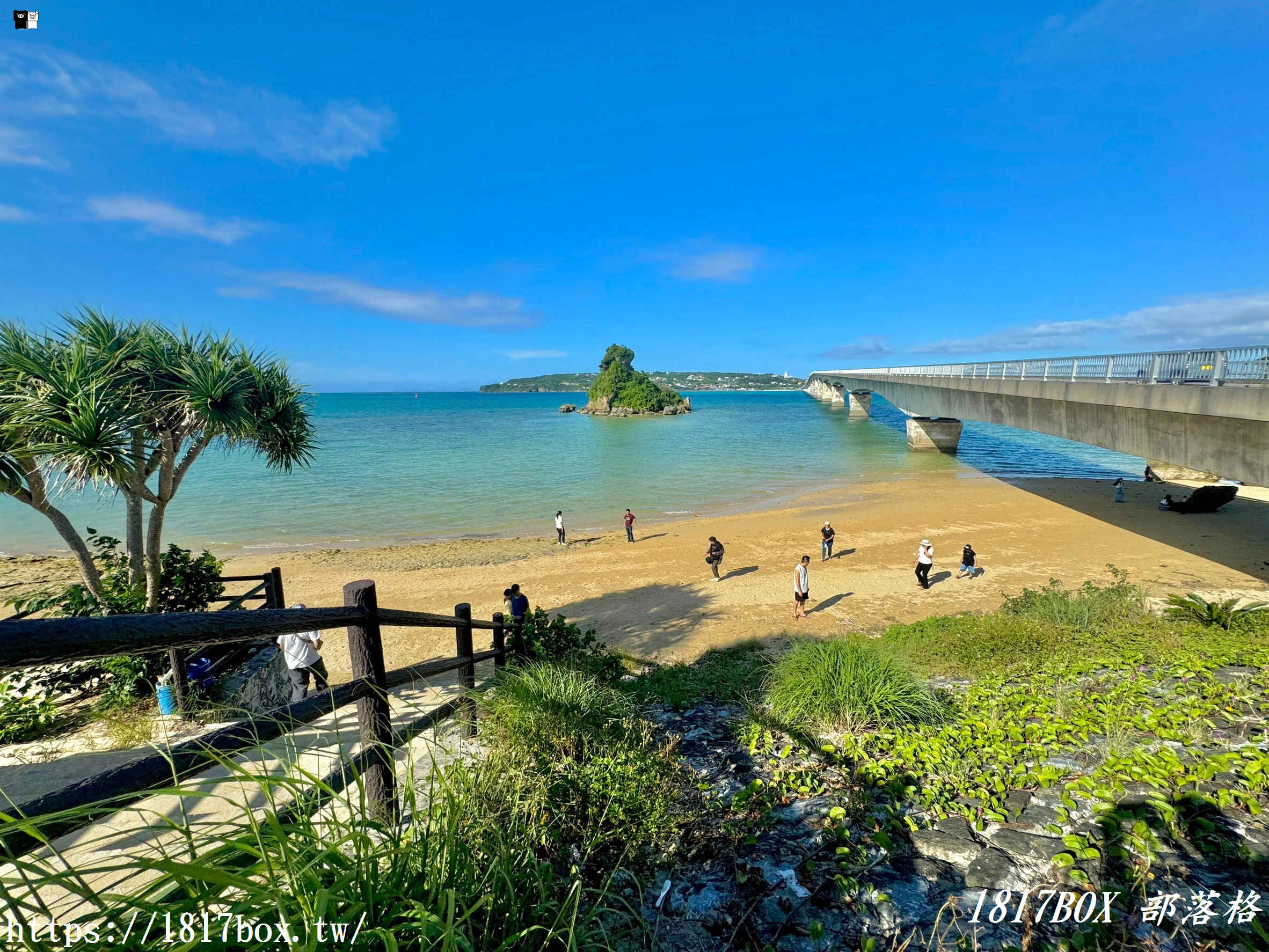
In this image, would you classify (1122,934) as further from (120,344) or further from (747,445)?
(747,445)

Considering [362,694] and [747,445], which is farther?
[747,445]

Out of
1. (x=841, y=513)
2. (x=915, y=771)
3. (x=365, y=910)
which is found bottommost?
(x=841, y=513)

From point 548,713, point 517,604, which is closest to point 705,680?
point 517,604

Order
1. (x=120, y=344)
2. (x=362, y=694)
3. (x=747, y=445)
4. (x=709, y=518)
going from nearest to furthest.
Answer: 1. (x=362, y=694)
2. (x=120, y=344)
3. (x=709, y=518)
4. (x=747, y=445)

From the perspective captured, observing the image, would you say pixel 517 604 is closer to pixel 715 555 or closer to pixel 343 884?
pixel 715 555

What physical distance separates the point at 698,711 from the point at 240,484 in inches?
1533

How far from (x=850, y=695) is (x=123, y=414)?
920 centimetres

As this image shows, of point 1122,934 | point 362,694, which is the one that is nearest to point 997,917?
point 1122,934

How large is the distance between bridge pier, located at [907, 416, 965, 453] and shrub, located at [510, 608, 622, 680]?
51.0 meters

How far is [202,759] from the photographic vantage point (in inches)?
57.4

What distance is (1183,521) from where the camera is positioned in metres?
21.0

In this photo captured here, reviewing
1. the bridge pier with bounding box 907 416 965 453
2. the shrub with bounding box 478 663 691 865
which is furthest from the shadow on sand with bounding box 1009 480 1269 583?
the shrub with bounding box 478 663 691 865

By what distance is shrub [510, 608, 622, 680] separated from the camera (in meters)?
6.20

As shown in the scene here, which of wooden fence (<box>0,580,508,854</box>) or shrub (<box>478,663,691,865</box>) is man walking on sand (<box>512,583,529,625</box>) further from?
wooden fence (<box>0,580,508,854</box>)
